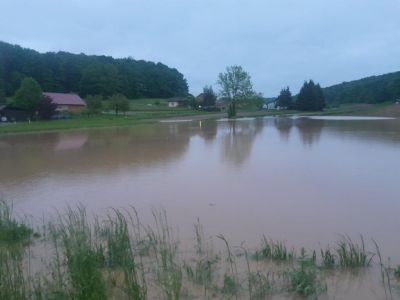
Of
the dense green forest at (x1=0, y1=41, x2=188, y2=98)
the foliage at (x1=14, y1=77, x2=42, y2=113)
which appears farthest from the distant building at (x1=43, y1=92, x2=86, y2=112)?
the foliage at (x1=14, y1=77, x2=42, y2=113)

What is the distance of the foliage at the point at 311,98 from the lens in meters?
90.1

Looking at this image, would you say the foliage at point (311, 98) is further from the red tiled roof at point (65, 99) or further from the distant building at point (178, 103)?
the red tiled roof at point (65, 99)

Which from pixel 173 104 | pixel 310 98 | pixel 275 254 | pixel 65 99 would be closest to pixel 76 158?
pixel 275 254

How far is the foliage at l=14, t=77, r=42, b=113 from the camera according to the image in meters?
48.2

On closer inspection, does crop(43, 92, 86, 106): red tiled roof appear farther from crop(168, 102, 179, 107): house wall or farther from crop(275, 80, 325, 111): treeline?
crop(275, 80, 325, 111): treeline

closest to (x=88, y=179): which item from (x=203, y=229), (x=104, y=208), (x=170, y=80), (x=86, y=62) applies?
(x=104, y=208)

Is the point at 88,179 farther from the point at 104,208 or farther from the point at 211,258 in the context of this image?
the point at 211,258

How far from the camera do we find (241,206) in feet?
30.5

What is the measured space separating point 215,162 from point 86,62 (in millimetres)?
81135

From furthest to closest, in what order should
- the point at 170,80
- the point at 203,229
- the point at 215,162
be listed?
the point at 170,80 < the point at 215,162 < the point at 203,229

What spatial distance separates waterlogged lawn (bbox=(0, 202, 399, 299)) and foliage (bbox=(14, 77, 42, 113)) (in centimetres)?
4507

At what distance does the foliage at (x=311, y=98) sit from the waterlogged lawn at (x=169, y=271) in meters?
86.8

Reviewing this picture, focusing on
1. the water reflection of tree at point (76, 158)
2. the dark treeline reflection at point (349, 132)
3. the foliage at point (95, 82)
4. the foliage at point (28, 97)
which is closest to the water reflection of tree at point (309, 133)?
the dark treeline reflection at point (349, 132)

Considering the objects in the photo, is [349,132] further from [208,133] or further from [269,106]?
[269,106]
